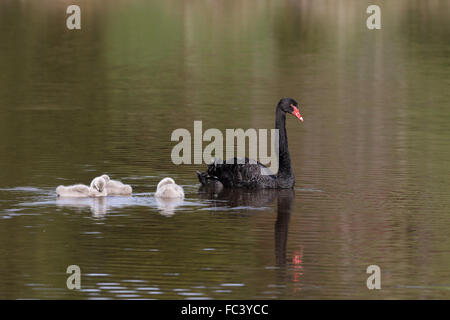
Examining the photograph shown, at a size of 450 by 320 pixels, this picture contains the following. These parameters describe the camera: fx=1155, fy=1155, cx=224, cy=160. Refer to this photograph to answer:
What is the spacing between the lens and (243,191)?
18.4 meters

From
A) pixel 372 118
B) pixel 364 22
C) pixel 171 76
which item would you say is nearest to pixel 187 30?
pixel 364 22

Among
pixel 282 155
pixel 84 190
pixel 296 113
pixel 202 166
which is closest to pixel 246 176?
pixel 282 155

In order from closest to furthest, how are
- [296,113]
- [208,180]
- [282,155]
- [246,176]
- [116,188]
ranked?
[116,188], [246,176], [208,180], [282,155], [296,113]

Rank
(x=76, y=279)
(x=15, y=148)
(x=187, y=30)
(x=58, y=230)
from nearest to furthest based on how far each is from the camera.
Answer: (x=76, y=279) < (x=58, y=230) < (x=15, y=148) < (x=187, y=30)

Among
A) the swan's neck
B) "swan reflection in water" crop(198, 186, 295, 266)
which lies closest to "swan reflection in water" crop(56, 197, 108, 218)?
"swan reflection in water" crop(198, 186, 295, 266)

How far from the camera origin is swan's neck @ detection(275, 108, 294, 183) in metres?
18.4

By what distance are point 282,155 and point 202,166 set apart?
2.28 m

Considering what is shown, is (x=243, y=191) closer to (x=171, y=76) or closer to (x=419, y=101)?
(x=419, y=101)

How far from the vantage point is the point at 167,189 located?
17.0 m

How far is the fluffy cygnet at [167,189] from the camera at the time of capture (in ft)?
55.8

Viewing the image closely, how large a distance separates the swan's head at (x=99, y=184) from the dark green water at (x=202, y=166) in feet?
0.59

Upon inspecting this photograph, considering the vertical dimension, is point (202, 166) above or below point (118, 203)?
above

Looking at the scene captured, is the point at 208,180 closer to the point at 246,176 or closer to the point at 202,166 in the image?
the point at 246,176

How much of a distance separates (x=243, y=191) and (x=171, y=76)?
57.0 ft
